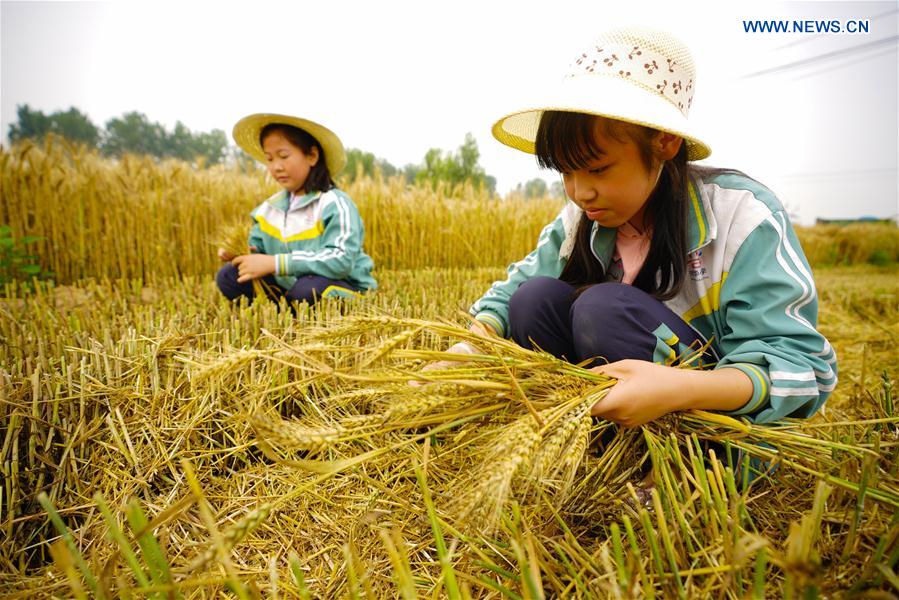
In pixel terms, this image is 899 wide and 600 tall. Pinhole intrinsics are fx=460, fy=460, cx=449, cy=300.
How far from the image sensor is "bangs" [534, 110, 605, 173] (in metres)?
1.17

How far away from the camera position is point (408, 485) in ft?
3.90

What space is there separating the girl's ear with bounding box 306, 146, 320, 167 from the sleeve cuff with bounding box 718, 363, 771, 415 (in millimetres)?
2573

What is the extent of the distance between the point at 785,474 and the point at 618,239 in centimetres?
79

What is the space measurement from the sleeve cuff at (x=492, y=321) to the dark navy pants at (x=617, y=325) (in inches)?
3.3

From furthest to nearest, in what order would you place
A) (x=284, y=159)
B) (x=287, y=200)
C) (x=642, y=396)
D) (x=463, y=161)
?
(x=463, y=161), (x=287, y=200), (x=284, y=159), (x=642, y=396)

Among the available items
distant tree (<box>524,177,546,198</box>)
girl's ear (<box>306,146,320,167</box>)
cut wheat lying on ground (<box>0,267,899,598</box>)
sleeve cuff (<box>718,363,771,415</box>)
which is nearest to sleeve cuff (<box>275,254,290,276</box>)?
girl's ear (<box>306,146,320,167</box>)

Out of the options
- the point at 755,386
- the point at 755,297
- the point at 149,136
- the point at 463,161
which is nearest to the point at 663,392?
the point at 755,386

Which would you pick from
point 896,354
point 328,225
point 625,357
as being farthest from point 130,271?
point 896,354

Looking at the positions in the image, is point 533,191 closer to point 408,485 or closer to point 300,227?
point 300,227

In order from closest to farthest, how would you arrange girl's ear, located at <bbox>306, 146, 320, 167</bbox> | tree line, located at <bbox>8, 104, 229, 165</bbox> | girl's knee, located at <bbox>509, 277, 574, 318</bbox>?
girl's knee, located at <bbox>509, 277, 574, 318</bbox> < girl's ear, located at <bbox>306, 146, 320, 167</bbox> < tree line, located at <bbox>8, 104, 229, 165</bbox>

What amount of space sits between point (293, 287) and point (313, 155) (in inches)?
34.2

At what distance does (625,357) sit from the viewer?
119 centimetres

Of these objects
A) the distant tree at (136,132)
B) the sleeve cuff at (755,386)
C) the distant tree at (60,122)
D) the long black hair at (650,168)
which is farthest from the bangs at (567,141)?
the distant tree at (60,122)

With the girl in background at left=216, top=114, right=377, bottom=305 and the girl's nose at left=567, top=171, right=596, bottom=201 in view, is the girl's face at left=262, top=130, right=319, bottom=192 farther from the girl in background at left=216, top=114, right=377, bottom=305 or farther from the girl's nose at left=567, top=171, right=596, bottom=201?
the girl's nose at left=567, top=171, right=596, bottom=201
